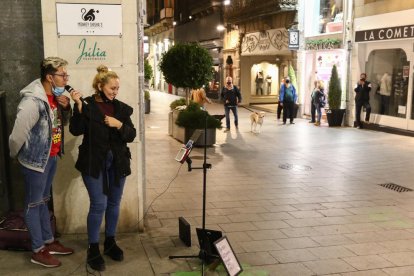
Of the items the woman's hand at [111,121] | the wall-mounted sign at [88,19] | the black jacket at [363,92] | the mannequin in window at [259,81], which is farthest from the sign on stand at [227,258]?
the mannequin in window at [259,81]

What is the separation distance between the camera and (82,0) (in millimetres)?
4910

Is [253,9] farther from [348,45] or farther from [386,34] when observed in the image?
[386,34]

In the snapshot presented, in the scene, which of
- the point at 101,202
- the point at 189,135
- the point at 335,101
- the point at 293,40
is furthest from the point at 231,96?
the point at 101,202

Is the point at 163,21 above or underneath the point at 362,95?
above

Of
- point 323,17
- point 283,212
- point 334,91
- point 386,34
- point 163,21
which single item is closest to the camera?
point 283,212

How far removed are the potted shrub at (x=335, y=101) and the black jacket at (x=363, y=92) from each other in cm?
79

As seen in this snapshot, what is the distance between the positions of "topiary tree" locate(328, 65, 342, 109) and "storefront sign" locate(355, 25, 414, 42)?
51.7 inches

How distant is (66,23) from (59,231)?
7.30 ft

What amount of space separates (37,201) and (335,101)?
13016mm

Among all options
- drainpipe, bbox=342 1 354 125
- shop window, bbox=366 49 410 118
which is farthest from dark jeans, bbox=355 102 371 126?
drainpipe, bbox=342 1 354 125

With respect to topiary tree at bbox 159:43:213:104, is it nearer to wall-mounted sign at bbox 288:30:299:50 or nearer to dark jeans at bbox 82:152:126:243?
wall-mounted sign at bbox 288:30:299:50

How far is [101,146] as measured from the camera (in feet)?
14.2

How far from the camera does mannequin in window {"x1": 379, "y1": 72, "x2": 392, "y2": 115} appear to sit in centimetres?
1487

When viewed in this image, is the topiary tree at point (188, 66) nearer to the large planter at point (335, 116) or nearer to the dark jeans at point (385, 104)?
the large planter at point (335, 116)
